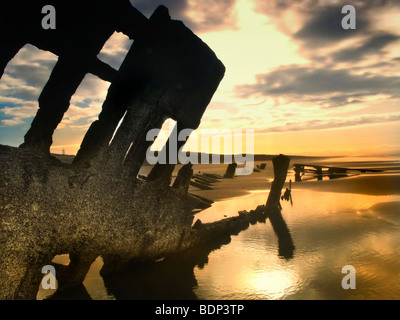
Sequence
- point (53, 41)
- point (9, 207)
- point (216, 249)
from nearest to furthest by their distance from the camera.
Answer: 1. point (9, 207)
2. point (53, 41)
3. point (216, 249)

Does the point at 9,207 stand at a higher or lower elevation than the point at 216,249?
higher

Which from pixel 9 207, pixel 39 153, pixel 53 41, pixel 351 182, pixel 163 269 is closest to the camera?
pixel 9 207

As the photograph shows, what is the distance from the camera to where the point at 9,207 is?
3.29m

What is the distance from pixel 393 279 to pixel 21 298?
601 cm

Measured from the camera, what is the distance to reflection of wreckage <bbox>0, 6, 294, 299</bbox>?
3406 mm

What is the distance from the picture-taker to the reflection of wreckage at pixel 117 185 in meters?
3.41

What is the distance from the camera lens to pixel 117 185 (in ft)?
14.2

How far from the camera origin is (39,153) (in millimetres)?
3605
